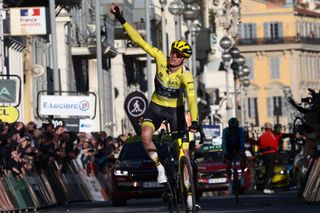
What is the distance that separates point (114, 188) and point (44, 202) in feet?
5.15

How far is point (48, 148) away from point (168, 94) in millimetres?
14638

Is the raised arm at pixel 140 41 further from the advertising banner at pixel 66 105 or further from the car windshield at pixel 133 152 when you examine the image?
the advertising banner at pixel 66 105

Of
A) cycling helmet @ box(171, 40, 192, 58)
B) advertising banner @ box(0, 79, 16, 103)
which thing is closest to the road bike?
cycling helmet @ box(171, 40, 192, 58)

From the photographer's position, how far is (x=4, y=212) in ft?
112

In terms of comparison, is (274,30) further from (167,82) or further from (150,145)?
(150,145)

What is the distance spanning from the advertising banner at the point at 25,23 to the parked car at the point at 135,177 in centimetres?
958

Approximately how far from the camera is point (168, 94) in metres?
25.4

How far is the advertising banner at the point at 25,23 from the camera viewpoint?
154 feet

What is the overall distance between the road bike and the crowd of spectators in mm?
9469

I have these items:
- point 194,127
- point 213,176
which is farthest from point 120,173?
point 194,127

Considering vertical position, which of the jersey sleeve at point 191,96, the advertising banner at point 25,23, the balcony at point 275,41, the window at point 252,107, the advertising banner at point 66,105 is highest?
the balcony at point 275,41

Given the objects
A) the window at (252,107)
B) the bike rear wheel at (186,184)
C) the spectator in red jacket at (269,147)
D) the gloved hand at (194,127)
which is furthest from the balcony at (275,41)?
the gloved hand at (194,127)

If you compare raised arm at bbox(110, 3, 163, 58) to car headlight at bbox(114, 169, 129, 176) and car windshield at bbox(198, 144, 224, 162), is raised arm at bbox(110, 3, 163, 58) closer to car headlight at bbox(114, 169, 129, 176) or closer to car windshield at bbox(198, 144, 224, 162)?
car headlight at bbox(114, 169, 129, 176)

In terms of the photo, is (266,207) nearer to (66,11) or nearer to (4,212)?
(4,212)
